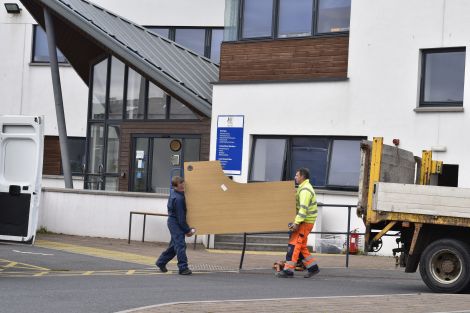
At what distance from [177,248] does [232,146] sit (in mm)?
9757

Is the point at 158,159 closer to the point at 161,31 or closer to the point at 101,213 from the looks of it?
the point at 101,213

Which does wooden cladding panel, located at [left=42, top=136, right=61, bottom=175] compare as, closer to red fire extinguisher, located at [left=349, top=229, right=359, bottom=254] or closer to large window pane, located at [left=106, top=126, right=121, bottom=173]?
large window pane, located at [left=106, top=126, right=121, bottom=173]

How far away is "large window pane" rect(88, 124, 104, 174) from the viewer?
30.6 m

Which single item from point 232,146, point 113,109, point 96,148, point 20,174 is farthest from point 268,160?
point 20,174

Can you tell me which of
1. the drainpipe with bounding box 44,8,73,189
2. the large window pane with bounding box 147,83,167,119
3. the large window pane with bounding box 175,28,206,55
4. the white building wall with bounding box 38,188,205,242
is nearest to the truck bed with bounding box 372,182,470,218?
the white building wall with bounding box 38,188,205,242

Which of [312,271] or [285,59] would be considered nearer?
[312,271]

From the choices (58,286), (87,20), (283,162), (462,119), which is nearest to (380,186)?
(58,286)

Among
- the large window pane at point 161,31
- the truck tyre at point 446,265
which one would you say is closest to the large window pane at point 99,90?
the large window pane at point 161,31

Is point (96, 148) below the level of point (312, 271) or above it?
above

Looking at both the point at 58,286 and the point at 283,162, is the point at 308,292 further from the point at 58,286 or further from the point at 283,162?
the point at 283,162

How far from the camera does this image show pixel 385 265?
1994cm

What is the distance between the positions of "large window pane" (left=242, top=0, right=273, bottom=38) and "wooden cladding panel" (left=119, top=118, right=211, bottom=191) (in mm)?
3284

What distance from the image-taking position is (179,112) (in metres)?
29.0

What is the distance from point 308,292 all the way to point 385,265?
21.5 feet
